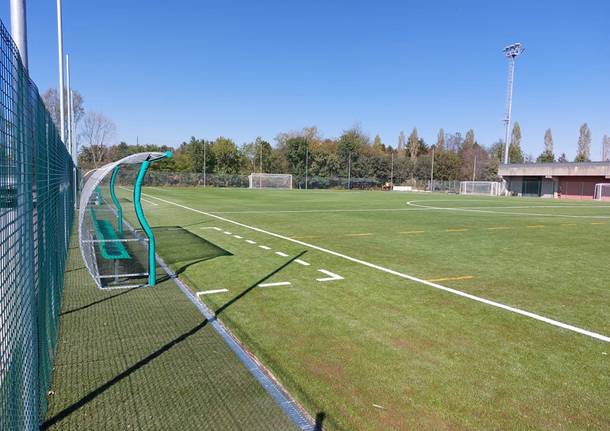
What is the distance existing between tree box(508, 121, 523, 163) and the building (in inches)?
1705

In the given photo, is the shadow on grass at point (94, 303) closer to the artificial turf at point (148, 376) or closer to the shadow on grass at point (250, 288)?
the artificial turf at point (148, 376)

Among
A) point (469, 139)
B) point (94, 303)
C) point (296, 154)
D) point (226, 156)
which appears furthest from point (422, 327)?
point (469, 139)

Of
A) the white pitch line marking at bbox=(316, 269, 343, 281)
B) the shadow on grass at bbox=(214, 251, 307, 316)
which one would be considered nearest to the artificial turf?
the shadow on grass at bbox=(214, 251, 307, 316)

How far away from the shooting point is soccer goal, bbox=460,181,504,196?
6444 centimetres

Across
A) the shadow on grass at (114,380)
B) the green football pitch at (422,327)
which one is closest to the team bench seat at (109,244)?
the green football pitch at (422,327)

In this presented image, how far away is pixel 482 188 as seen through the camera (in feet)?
222

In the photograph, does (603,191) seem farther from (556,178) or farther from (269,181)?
(269,181)

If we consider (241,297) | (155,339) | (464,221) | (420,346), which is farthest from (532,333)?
(464,221)

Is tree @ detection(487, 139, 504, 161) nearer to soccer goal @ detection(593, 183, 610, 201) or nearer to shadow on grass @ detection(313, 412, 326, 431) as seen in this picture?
soccer goal @ detection(593, 183, 610, 201)

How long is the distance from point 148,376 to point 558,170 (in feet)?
210

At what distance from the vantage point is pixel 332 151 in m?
89.3

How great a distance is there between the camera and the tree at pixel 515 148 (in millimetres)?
103625

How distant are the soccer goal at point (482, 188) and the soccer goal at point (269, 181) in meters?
27.6

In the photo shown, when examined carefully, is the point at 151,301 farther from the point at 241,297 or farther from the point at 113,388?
the point at 113,388
